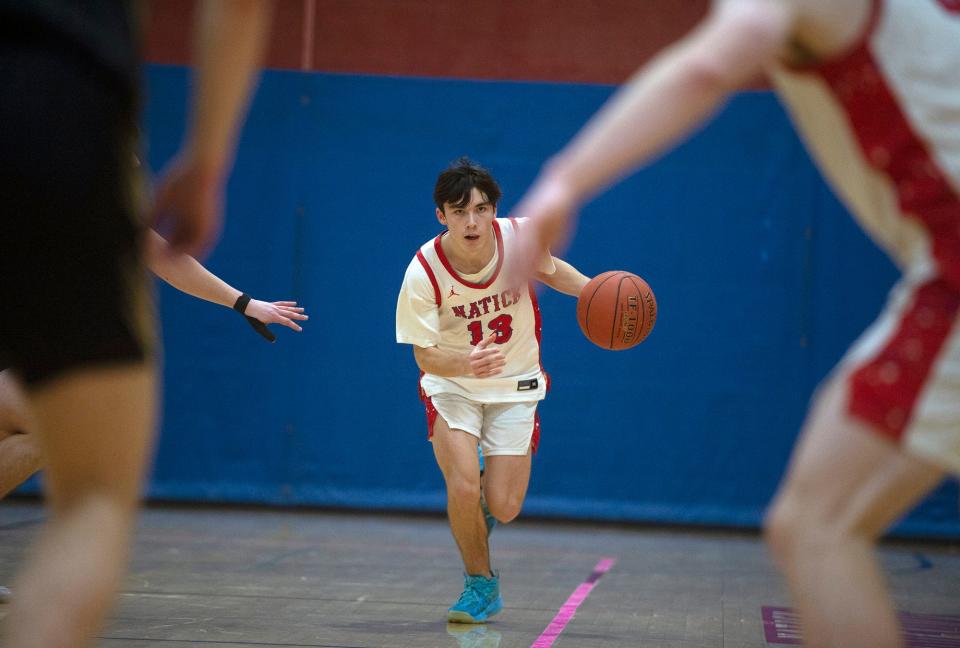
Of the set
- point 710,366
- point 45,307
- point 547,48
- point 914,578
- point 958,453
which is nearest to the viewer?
point 45,307

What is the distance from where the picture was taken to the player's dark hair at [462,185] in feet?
16.8

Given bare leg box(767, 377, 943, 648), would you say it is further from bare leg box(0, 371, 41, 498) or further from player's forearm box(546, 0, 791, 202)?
bare leg box(0, 371, 41, 498)

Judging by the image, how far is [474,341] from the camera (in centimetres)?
518

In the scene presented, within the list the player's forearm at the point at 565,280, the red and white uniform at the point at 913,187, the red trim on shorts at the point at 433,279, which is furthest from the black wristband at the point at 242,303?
the red and white uniform at the point at 913,187

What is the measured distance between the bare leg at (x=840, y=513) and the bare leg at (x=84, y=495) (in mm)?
942

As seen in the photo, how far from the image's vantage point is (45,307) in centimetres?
155

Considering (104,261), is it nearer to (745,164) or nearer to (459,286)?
(459,286)

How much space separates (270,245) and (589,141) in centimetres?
682

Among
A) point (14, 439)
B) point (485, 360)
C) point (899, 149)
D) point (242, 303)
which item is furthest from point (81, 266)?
point (14, 439)

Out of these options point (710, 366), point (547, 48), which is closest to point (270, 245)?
point (547, 48)

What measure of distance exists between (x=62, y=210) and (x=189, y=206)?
23 cm

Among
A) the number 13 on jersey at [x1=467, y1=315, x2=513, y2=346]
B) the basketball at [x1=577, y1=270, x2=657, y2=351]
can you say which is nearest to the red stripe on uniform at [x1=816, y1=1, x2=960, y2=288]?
the basketball at [x1=577, y1=270, x2=657, y2=351]

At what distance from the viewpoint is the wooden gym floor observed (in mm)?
4355

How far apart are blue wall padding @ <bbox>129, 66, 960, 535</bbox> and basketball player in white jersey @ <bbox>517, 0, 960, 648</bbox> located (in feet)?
20.1
